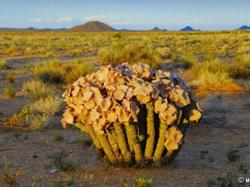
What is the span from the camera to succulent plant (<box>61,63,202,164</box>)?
19.8 ft

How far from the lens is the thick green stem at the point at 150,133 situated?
6.20 meters

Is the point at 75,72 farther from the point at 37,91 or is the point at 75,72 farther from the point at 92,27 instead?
the point at 92,27

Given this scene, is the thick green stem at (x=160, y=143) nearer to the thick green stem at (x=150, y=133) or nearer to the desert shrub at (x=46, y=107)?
the thick green stem at (x=150, y=133)

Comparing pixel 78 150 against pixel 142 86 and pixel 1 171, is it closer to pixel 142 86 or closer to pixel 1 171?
pixel 1 171

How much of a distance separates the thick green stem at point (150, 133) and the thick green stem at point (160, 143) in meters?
0.07

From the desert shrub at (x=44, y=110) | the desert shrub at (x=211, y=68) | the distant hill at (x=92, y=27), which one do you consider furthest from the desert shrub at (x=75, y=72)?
the distant hill at (x=92, y=27)

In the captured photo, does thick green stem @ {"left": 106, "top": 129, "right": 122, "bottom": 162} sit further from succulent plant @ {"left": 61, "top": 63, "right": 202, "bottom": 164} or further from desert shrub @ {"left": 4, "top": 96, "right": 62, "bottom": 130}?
desert shrub @ {"left": 4, "top": 96, "right": 62, "bottom": 130}

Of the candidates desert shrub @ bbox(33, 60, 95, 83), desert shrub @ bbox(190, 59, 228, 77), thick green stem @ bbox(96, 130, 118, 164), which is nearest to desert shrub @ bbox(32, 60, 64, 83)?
desert shrub @ bbox(33, 60, 95, 83)

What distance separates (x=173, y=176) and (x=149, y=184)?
0.62 m

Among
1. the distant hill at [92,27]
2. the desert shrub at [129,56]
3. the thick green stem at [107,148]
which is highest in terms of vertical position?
the thick green stem at [107,148]

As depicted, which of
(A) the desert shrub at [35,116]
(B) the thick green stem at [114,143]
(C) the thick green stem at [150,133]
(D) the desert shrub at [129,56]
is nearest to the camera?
(C) the thick green stem at [150,133]

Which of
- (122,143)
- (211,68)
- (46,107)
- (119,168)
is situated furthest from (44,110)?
(211,68)

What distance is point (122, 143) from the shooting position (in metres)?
6.36

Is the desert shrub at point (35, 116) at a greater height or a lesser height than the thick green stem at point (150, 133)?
lesser
